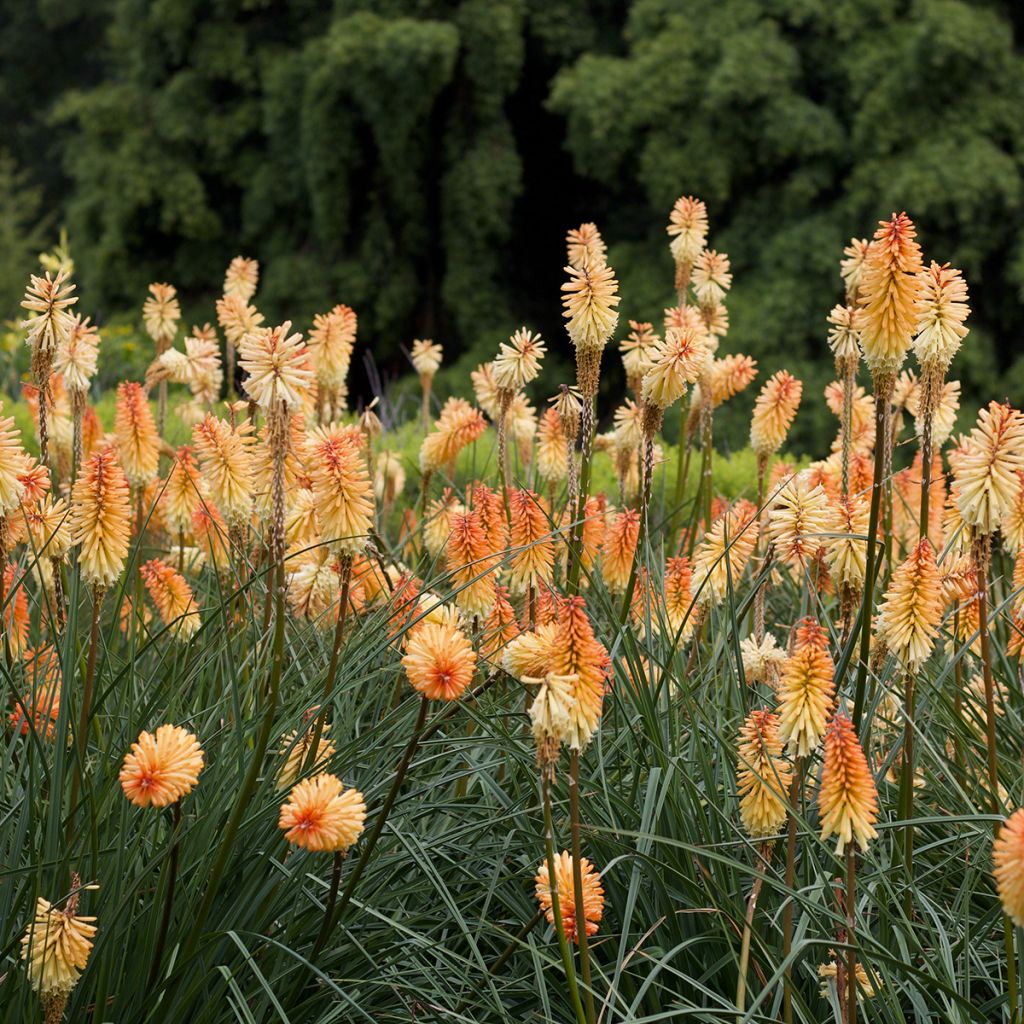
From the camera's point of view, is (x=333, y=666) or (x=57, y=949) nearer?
(x=57, y=949)

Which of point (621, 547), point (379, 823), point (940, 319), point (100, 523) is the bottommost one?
point (621, 547)

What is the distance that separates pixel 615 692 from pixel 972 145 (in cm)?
1270

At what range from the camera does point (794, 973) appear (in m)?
2.44

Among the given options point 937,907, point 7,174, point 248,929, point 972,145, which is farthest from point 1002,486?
point 7,174

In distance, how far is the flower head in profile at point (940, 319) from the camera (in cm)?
243

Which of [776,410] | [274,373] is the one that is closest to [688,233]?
[776,410]

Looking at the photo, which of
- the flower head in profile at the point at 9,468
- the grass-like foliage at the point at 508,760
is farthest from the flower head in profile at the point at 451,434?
the flower head in profile at the point at 9,468

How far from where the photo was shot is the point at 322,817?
6.03 feet

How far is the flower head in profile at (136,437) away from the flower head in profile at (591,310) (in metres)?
1.07

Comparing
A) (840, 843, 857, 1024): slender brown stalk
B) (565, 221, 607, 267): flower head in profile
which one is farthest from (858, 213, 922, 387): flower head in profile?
(565, 221, 607, 267): flower head in profile

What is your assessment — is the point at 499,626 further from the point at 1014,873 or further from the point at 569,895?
the point at 1014,873

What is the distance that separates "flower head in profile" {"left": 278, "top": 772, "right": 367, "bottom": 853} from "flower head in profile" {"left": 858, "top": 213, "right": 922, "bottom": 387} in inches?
40.4

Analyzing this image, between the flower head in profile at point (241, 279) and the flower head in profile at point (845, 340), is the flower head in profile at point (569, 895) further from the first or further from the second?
the flower head in profile at point (241, 279)

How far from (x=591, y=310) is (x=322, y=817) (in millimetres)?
1208
